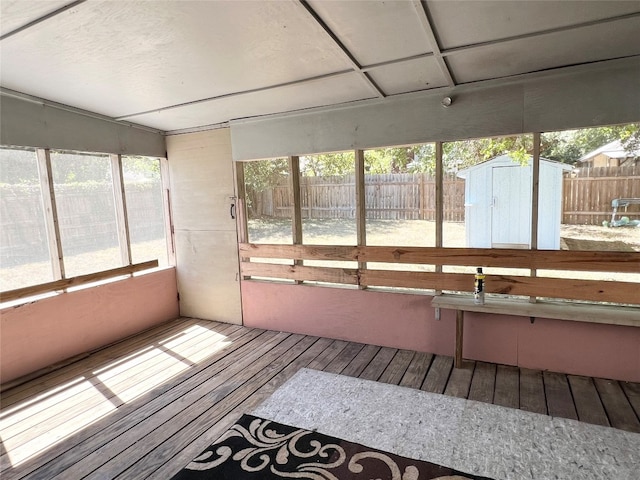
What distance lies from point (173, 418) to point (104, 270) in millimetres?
2069

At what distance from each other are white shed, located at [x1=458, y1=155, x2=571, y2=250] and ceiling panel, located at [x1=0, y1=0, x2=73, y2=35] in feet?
9.71

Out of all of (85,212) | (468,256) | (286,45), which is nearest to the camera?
(286,45)

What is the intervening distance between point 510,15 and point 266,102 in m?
2.09

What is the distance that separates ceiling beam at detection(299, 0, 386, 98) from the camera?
5.84ft

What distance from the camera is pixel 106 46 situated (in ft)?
6.88

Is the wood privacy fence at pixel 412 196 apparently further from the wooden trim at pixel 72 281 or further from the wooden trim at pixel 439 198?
the wooden trim at pixel 72 281

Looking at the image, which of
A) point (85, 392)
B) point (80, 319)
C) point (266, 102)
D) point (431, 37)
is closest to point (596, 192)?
point (431, 37)

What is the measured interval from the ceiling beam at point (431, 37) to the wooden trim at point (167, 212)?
3.44m

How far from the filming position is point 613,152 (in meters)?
2.64

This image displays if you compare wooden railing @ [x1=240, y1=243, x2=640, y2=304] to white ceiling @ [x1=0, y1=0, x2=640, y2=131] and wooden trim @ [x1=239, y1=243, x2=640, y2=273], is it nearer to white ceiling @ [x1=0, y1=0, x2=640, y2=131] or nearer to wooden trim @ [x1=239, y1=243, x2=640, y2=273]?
wooden trim @ [x1=239, y1=243, x2=640, y2=273]

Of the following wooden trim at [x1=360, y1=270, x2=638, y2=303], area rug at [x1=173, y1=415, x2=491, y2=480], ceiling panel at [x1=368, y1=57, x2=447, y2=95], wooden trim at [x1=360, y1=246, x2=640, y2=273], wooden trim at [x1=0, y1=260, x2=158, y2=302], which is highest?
ceiling panel at [x1=368, y1=57, x2=447, y2=95]

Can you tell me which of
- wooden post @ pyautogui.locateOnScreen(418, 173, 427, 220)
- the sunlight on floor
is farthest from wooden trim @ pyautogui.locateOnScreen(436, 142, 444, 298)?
the sunlight on floor

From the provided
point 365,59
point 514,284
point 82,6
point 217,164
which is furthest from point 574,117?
point 217,164

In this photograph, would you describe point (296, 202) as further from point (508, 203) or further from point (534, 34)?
point (534, 34)
